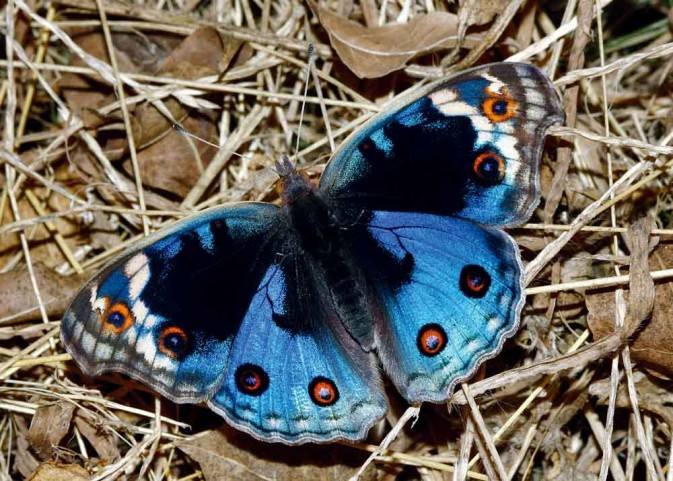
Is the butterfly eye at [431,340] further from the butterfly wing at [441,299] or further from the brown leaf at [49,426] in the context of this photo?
the brown leaf at [49,426]

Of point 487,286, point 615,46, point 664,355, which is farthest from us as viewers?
point 615,46

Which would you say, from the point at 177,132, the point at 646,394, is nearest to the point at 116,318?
the point at 177,132

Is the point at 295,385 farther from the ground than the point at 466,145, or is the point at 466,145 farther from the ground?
the point at 466,145

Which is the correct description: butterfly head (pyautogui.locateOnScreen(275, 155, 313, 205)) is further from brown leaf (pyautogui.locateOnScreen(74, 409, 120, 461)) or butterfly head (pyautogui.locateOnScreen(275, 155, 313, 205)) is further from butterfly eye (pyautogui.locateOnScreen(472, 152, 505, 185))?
brown leaf (pyautogui.locateOnScreen(74, 409, 120, 461))

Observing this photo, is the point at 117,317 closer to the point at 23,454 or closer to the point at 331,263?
the point at 331,263

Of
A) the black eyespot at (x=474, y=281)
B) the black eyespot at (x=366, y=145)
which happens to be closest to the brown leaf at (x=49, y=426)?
the black eyespot at (x=366, y=145)

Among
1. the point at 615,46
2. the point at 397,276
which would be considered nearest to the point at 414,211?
the point at 397,276

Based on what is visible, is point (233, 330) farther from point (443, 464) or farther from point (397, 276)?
point (443, 464)
